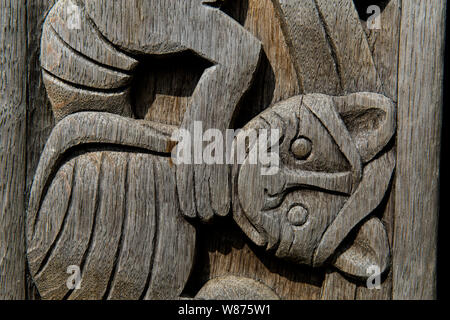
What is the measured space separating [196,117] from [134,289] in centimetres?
35

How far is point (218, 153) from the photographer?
1.00 metres

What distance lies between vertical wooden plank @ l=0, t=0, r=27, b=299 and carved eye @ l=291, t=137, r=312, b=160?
528 mm

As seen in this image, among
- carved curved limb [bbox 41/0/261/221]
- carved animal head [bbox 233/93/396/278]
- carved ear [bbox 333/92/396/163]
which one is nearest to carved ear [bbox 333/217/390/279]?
carved animal head [bbox 233/93/396/278]

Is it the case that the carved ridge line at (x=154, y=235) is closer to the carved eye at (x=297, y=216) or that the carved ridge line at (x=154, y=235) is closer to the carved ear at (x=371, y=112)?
the carved eye at (x=297, y=216)

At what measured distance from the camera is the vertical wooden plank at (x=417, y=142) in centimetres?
103

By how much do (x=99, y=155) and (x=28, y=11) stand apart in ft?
1.03

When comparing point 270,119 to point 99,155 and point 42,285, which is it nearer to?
point 99,155

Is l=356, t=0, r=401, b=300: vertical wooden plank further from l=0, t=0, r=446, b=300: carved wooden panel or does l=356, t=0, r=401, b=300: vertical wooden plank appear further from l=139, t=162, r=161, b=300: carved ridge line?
l=139, t=162, r=161, b=300: carved ridge line

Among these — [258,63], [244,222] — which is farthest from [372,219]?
[258,63]

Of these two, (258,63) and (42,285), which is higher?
(258,63)

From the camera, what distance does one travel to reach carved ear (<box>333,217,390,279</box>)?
101 cm

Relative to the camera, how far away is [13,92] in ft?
3.29

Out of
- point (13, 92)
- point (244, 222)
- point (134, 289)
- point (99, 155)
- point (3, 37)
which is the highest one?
point (3, 37)

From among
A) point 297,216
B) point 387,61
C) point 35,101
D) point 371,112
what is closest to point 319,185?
point 297,216
